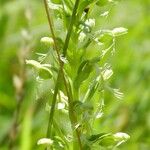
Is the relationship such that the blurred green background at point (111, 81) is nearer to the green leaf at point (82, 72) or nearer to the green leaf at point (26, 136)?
the green leaf at point (26, 136)

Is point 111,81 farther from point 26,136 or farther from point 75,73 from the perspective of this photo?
point 75,73

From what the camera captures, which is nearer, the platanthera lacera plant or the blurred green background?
the platanthera lacera plant

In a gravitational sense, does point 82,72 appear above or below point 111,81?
above

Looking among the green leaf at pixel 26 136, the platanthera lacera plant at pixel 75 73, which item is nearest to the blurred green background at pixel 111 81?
the green leaf at pixel 26 136

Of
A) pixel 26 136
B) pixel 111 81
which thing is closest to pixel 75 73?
pixel 26 136

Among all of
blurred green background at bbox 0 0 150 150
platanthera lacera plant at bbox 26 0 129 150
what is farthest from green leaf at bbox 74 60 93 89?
blurred green background at bbox 0 0 150 150

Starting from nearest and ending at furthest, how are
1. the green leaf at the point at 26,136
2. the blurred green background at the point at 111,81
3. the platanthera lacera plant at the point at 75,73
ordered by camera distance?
1. the platanthera lacera plant at the point at 75,73
2. the green leaf at the point at 26,136
3. the blurred green background at the point at 111,81

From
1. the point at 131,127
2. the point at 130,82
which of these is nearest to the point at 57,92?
the point at 131,127

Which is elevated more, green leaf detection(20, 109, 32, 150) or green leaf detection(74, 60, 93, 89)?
green leaf detection(74, 60, 93, 89)

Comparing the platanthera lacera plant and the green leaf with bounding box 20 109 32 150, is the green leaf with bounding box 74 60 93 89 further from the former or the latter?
the green leaf with bounding box 20 109 32 150
